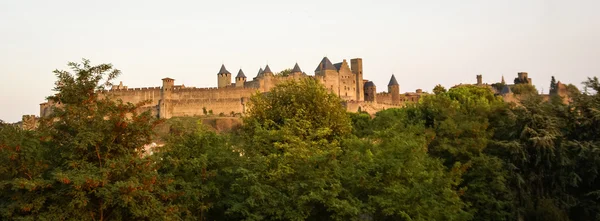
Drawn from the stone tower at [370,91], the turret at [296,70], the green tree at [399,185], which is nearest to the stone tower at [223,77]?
the turret at [296,70]

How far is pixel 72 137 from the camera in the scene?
19.6m

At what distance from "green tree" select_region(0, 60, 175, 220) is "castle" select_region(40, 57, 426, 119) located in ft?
186

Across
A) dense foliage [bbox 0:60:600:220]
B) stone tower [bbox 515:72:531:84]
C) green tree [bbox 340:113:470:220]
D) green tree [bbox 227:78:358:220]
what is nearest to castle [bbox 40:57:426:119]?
stone tower [bbox 515:72:531:84]

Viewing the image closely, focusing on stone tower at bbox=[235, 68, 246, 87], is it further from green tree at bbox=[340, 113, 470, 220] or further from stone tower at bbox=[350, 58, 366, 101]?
green tree at bbox=[340, 113, 470, 220]

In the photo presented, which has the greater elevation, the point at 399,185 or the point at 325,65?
the point at 325,65

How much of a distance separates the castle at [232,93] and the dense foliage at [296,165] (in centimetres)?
4771

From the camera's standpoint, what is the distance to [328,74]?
3883 inches

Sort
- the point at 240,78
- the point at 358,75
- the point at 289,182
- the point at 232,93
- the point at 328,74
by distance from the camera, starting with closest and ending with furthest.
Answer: the point at 289,182 < the point at 232,93 < the point at 328,74 < the point at 240,78 < the point at 358,75

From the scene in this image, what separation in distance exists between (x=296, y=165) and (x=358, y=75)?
3129 inches

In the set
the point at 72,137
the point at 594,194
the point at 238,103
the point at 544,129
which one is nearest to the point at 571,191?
the point at 594,194

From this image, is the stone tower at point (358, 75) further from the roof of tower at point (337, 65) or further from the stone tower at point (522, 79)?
the stone tower at point (522, 79)

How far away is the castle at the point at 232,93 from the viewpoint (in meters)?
85.1

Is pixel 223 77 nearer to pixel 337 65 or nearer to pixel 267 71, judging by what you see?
pixel 267 71

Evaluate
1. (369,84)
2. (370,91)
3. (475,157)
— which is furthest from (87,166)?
(369,84)
